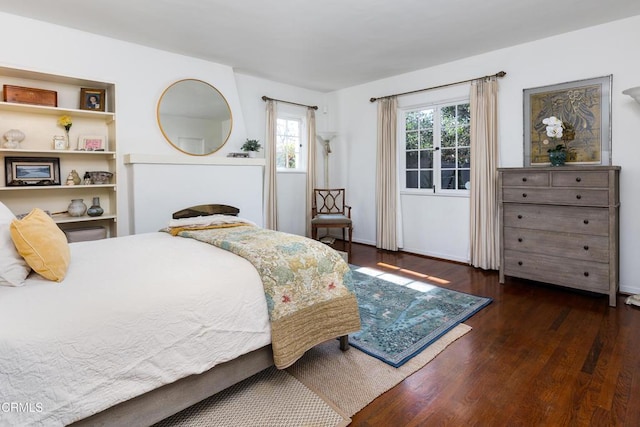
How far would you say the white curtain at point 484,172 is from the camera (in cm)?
397

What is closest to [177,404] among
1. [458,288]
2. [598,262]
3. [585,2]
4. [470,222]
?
[458,288]

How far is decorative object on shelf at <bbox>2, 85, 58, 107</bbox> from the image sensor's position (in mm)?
2982

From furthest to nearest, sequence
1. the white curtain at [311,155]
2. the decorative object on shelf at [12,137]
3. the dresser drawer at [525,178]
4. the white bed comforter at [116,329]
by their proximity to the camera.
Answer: the white curtain at [311,155] → the dresser drawer at [525,178] → the decorative object on shelf at [12,137] → the white bed comforter at [116,329]

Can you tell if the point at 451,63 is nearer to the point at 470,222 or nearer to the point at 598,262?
the point at 470,222

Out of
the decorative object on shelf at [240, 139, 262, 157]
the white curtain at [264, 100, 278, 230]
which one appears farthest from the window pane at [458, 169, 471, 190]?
the decorative object on shelf at [240, 139, 262, 157]

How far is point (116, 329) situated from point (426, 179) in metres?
4.22

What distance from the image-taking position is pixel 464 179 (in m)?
4.41

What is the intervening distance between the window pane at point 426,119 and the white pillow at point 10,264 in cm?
441

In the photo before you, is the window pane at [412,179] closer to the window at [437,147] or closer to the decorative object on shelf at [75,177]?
the window at [437,147]

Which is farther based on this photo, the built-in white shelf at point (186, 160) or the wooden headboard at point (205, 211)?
the wooden headboard at point (205, 211)

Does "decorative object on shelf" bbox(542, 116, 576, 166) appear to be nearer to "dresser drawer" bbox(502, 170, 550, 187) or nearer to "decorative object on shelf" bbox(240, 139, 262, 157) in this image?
"dresser drawer" bbox(502, 170, 550, 187)

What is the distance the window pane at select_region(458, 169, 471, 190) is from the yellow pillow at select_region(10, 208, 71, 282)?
162 inches

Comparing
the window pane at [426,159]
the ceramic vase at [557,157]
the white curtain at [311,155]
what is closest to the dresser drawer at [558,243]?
the ceramic vase at [557,157]

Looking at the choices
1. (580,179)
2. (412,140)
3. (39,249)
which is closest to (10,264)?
(39,249)
